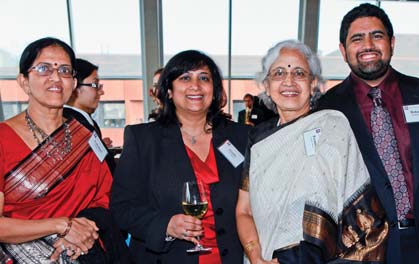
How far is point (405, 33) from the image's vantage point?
7.54 metres

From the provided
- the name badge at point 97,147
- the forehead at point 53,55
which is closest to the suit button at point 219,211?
the name badge at point 97,147

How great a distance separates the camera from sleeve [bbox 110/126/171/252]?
61.6 inches

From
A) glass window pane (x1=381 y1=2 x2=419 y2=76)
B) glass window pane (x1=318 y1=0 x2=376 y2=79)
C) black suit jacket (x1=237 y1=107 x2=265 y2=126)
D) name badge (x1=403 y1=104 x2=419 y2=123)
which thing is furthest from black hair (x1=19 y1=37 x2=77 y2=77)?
glass window pane (x1=381 y1=2 x2=419 y2=76)

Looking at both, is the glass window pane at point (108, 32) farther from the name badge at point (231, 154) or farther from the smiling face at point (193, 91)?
the name badge at point (231, 154)

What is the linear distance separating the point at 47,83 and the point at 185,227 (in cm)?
86

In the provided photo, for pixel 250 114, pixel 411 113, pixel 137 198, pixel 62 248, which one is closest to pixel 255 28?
pixel 250 114

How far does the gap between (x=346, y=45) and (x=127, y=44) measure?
221 inches

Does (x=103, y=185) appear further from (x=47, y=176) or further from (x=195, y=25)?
(x=195, y=25)

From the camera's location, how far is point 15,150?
4.63 feet

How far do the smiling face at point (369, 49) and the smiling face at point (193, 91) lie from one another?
766mm

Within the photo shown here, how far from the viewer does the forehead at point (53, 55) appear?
148cm

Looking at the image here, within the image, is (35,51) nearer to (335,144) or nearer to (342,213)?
(335,144)

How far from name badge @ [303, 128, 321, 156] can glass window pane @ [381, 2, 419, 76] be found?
7.19m

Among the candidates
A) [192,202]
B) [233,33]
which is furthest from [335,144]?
[233,33]
